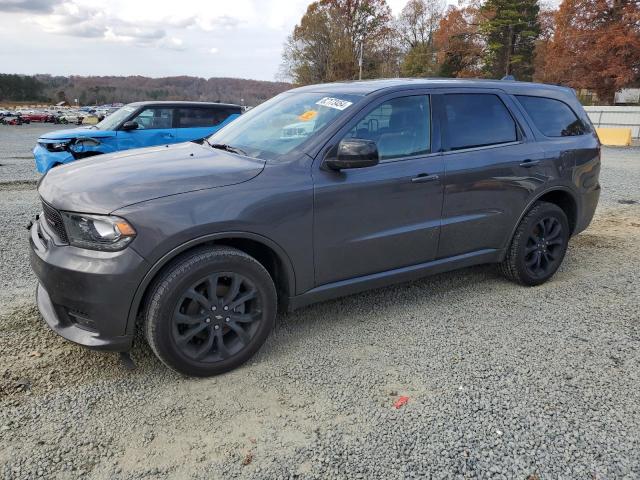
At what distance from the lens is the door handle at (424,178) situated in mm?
3586

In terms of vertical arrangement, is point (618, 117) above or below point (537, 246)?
above

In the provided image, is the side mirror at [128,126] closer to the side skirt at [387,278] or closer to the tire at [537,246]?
the side skirt at [387,278]

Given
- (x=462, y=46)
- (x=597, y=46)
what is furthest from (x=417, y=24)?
(x=597, y=46)

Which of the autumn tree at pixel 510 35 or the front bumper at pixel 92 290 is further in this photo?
the autumn tree at pixel 510 35

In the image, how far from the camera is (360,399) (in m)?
2.81

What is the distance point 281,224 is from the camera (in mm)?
3080

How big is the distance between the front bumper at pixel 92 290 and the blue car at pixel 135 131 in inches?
261

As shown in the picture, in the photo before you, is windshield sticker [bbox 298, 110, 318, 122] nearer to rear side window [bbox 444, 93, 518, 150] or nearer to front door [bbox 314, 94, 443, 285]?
front door [bbox 314, 94, 443, 285]

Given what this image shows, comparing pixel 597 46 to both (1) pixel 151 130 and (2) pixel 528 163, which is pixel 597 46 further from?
(2) pixel 528 163

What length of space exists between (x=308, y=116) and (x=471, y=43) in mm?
56030

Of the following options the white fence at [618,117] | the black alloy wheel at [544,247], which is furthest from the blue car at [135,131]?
the white fence at [618,117]

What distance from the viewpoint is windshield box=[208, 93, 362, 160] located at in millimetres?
3414

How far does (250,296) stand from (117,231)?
0.86 m

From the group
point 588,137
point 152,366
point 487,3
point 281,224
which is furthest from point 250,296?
point 487,3
